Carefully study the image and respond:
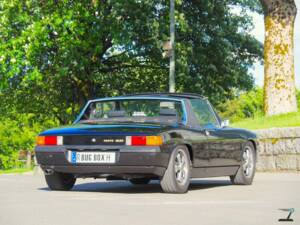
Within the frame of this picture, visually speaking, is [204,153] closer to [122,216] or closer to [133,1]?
[122,216]

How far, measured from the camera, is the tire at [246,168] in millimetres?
12539

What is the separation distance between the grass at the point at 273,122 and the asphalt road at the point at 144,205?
5991 mm

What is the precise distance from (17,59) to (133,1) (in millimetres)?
4854

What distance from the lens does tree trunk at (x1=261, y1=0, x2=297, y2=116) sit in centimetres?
2092

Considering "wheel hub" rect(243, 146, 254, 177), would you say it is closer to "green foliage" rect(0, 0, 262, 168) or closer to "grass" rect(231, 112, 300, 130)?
"grass" rect(231, 112, 300, 130)

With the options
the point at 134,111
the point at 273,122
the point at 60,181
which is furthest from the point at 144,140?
the point at 273,122

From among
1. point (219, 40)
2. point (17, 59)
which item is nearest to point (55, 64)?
point (17, 59)

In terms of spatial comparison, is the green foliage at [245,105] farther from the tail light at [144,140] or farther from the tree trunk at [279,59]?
the tail light at [144,140]

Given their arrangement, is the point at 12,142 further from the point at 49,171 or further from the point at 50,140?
the point at 50,140

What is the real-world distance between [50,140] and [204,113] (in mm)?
2491

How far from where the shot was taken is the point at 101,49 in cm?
3059

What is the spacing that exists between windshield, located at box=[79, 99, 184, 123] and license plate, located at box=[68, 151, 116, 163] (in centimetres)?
89

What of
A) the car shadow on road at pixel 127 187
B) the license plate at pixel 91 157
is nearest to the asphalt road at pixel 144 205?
the car shadow on road at pixel 127 187

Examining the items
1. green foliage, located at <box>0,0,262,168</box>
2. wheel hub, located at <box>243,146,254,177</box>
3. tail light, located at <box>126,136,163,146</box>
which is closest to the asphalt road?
wheel hub, located at <box>243,146,254,177</box>
